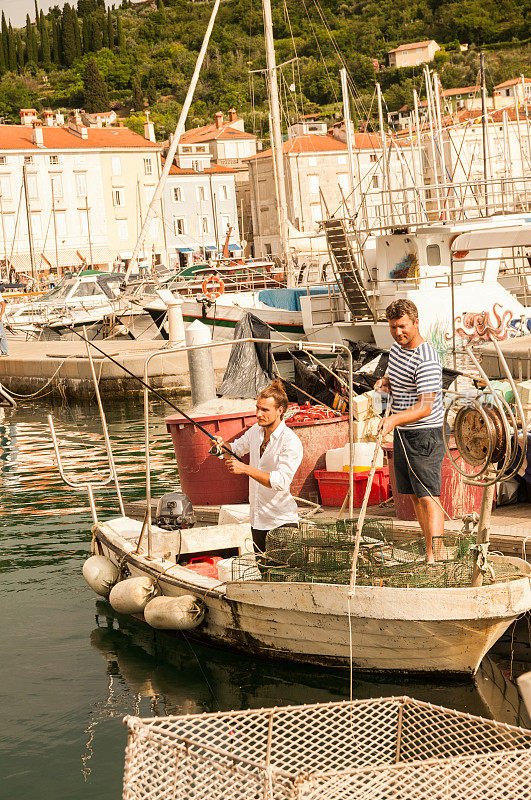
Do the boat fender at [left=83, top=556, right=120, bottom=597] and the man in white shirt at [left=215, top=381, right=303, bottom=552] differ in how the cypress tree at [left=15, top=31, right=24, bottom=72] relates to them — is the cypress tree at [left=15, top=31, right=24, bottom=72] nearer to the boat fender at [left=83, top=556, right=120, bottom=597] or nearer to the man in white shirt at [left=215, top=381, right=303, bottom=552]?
the boat fender at [left=83, top=556, right=120, bottom=597]

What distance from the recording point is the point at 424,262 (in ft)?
70.3

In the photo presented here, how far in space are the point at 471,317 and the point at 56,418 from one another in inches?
353

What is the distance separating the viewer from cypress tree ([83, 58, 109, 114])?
130m

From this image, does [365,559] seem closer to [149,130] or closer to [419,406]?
[419,406]

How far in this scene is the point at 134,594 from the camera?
773cm

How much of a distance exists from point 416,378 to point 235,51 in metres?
139

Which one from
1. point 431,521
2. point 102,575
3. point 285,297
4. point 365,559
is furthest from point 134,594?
point 285,297

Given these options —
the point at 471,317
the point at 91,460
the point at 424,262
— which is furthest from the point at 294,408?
the point at 424,262

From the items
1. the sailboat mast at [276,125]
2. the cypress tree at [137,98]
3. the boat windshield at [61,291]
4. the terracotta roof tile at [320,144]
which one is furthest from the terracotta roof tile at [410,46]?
the sailboat mast at [276,125]

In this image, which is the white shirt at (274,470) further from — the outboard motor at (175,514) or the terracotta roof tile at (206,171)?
the terracotta roof tile at (206,171)

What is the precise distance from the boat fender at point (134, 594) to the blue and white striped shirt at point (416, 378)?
7.94 ft

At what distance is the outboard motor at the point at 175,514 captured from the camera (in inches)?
350

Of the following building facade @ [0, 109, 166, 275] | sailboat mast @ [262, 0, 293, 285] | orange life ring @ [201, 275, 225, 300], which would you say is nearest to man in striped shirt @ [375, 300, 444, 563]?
orange life ring @ [201, 275, 225, 300]

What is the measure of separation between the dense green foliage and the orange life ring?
83.9 metres
